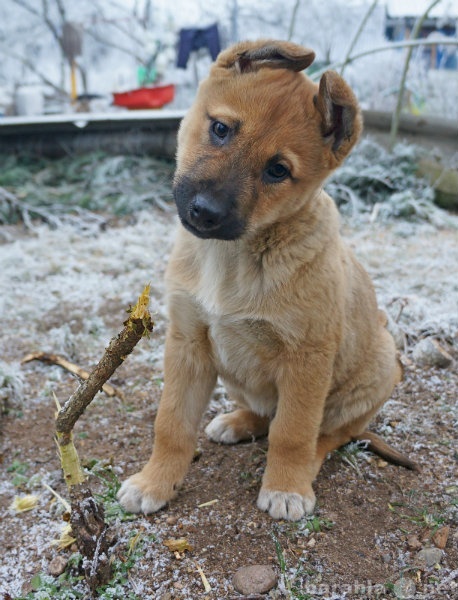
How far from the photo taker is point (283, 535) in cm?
300

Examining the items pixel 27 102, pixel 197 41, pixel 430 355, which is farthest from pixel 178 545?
pixel 197 41

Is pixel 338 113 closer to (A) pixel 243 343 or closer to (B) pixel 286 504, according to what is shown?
(A) pixel 243 343

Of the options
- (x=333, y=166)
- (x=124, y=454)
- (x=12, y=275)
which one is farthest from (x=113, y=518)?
(x=12, y=275)

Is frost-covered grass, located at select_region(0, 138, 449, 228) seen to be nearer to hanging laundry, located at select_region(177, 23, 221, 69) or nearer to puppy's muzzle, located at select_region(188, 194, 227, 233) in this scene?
hanging laundry, located at select_region(177, 23, 221, 69)

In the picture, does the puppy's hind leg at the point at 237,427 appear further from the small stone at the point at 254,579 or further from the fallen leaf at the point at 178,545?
the small stone at the point at 254,579

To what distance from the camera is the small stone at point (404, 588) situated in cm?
262

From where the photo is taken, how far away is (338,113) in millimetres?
2883

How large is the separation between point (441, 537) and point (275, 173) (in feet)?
5.91

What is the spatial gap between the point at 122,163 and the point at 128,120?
2.71 ft

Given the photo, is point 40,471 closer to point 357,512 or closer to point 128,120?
point 357,512

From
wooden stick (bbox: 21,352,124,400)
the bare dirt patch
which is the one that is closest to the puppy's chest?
the bare dirt patch

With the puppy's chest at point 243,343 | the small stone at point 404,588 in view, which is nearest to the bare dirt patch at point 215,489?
the small stone at point 404,588

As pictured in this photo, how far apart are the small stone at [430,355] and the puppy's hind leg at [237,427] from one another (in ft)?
4.58

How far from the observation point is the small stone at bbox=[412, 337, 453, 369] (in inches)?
177
